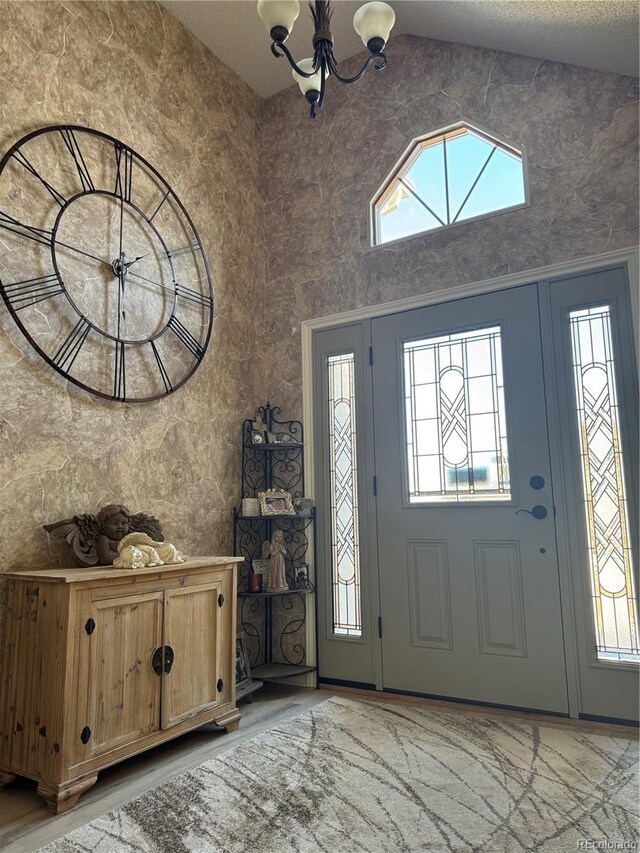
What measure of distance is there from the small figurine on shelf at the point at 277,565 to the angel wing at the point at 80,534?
1.30 m

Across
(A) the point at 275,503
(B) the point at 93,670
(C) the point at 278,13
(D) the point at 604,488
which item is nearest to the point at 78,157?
(C) the point at 278,13

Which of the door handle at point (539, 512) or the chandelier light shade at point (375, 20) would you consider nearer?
the chandelier light shade at point (375, 20)

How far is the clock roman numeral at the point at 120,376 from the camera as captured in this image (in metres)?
3.05

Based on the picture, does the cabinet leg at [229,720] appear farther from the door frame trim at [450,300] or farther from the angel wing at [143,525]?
the angel wing at [143,525]

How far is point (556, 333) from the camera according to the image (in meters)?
3.18

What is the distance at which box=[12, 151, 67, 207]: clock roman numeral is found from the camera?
8.85ft

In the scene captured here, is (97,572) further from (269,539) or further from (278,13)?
(278,13)

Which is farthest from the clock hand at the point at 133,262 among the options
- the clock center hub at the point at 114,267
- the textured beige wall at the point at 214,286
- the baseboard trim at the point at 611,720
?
the baseboard trim at the point at 611,720

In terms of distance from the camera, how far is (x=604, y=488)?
2.99 m

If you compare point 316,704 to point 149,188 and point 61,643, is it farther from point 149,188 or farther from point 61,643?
point 149,188

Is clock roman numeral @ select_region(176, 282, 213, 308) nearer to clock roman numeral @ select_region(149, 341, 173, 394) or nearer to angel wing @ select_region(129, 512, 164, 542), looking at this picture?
clock roman numeral @ select_region(149, 341, 173, 394)

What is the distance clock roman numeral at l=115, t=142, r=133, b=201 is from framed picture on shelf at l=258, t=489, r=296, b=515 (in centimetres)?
192

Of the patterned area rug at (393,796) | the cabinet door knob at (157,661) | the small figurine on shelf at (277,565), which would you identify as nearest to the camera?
the patterned area rug at (393,796)

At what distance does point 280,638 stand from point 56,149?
3.12 m
